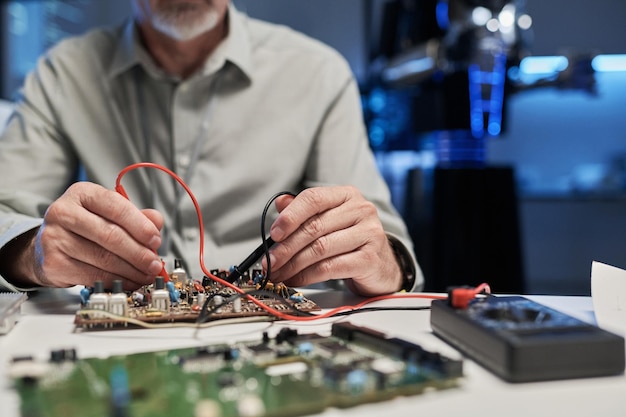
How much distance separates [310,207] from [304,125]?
56 cm

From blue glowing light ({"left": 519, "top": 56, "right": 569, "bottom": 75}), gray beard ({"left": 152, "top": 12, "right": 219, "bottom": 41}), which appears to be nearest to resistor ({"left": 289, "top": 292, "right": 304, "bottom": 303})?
gray beard ({"left": 152, "top": 12, "right": 219, "bottom": 41})

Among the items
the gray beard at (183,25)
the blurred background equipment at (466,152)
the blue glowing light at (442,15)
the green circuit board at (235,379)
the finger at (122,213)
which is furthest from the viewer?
the blue glowing light at (442,15)

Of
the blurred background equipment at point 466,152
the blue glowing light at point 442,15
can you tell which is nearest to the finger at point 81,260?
the blurred background equipment at point 466,152

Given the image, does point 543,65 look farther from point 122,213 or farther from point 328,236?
point 122,213

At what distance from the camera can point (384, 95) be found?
97.5 inches

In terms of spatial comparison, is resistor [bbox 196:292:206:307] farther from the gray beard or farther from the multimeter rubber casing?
the gray beard

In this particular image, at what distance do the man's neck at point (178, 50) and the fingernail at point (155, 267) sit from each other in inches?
26.6

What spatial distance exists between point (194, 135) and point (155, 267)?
1.82ft

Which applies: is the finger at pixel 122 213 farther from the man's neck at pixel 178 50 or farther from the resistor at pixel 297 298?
the man's neck at pixel 178 50

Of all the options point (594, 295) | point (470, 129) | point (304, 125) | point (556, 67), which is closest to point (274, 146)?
point (304, 125)

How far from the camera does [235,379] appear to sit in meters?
0.42

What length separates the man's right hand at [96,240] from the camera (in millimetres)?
723

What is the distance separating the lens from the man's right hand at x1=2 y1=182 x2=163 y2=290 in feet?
2.37

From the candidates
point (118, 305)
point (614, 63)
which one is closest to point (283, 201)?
point (118, 305)
